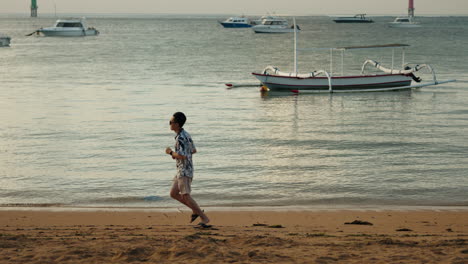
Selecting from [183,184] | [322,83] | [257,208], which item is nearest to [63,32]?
[322,83]

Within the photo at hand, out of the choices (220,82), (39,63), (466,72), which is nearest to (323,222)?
(220,82)

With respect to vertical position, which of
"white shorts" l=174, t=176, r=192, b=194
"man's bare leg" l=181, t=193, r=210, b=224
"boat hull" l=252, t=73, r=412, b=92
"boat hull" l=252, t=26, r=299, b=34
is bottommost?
"man's bare leg" l=181, t=193, r=210, b=224

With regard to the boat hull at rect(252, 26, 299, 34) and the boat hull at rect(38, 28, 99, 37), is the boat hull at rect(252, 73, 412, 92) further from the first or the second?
the boat hull at rect(252, 26, 299, 34)

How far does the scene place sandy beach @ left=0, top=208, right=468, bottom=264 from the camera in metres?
7.67

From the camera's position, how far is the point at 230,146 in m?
20.5

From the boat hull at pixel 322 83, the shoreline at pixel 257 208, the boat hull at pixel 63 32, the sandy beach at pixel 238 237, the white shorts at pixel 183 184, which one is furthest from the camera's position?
the boat hull at pixel 63 32

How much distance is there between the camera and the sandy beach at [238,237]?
7.67 metres

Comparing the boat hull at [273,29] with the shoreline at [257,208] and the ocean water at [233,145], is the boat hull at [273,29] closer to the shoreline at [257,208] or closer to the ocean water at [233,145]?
the ocean water at [233,145]

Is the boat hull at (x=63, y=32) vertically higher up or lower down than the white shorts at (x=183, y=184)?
higher up

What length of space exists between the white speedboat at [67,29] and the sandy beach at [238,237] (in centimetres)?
10096

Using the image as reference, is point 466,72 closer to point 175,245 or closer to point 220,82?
point 220,82

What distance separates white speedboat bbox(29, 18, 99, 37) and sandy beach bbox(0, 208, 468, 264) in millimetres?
100964

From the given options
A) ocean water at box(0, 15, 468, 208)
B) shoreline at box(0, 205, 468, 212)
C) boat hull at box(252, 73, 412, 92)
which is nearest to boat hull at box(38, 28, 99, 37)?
ocean water at box(0, 15, 468, 208)

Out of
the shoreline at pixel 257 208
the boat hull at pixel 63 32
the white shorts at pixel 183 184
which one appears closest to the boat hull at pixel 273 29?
the boat hull at pixel 63 32
